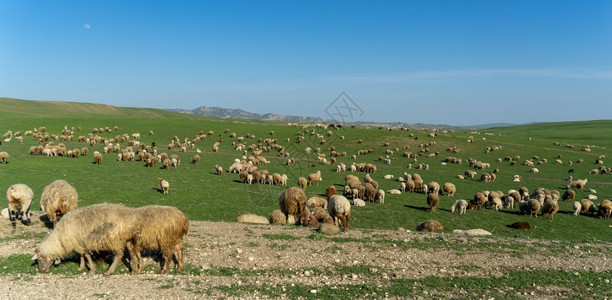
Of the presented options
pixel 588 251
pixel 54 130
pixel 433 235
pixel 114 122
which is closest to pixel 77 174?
pixel 433 235

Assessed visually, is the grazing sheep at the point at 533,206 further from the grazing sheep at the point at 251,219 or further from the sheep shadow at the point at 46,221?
the sheep shadow at the point at 46,221

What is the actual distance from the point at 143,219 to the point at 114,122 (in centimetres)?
8542

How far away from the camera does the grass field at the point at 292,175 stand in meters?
25.0

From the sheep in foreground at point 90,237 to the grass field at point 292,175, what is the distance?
6.66 m

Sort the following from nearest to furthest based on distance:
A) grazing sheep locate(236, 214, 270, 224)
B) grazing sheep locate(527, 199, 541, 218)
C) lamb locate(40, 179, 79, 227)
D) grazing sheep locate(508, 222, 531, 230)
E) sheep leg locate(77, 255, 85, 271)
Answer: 1. sheep leg locate(77, 255, 85, 271)
2. lamb locate(40, 179, 79, 227)
3. grazing sheep locate(236, 214, 270, 224)
4. grazing sheep locate(508, 222, 531, 230)
5. grazing sheep locate(527, 199, 541, 218)

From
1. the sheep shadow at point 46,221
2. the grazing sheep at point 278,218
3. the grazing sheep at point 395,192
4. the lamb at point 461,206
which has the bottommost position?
the grazing sheep at point 395,192

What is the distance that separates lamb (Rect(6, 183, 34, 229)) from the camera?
1519 cm

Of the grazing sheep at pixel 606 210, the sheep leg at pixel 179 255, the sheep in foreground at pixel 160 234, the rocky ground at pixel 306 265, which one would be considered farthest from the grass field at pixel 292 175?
the sheep leg at pixel 179 255

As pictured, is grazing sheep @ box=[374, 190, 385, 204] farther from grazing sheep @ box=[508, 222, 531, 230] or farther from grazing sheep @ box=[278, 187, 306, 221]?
grazing sheep @ box=[278, 187, 306, 221]

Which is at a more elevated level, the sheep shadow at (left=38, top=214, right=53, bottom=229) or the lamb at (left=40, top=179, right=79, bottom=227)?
the lamb at (left=40, top=179, right=79, bottom=227)

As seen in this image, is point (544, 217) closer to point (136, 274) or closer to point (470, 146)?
point (136, 274)

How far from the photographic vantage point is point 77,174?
112ft

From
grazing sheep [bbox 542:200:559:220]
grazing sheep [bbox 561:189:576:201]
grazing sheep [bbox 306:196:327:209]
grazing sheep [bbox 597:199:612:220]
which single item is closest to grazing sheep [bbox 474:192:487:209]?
grazing sheep [bbox 542:200:559:220]

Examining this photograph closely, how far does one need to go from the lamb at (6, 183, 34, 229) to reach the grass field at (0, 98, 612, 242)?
1.93 ft
